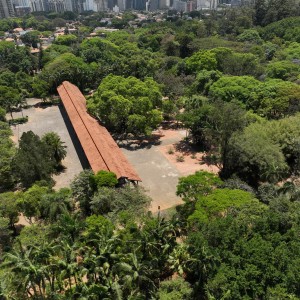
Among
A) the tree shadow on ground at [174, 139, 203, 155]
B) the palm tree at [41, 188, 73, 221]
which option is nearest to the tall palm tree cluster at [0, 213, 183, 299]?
the palm tree at [41, 188, 73, 221]

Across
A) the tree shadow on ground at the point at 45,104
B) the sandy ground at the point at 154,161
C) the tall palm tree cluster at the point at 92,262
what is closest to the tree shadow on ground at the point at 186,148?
the sandy ground at the point at 154,161

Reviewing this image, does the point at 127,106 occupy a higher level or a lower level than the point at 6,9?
lower

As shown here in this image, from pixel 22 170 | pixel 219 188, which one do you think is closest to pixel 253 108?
pixel 219 188

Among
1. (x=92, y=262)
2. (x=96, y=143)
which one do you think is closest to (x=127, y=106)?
(x=96, y=143)

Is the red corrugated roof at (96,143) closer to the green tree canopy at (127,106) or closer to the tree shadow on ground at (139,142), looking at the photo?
the green tree canopy at (127,106)

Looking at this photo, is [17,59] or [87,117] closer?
[87,117]

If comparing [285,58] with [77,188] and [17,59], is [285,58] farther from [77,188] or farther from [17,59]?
[17,59]

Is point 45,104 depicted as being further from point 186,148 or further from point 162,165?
point 162,165
